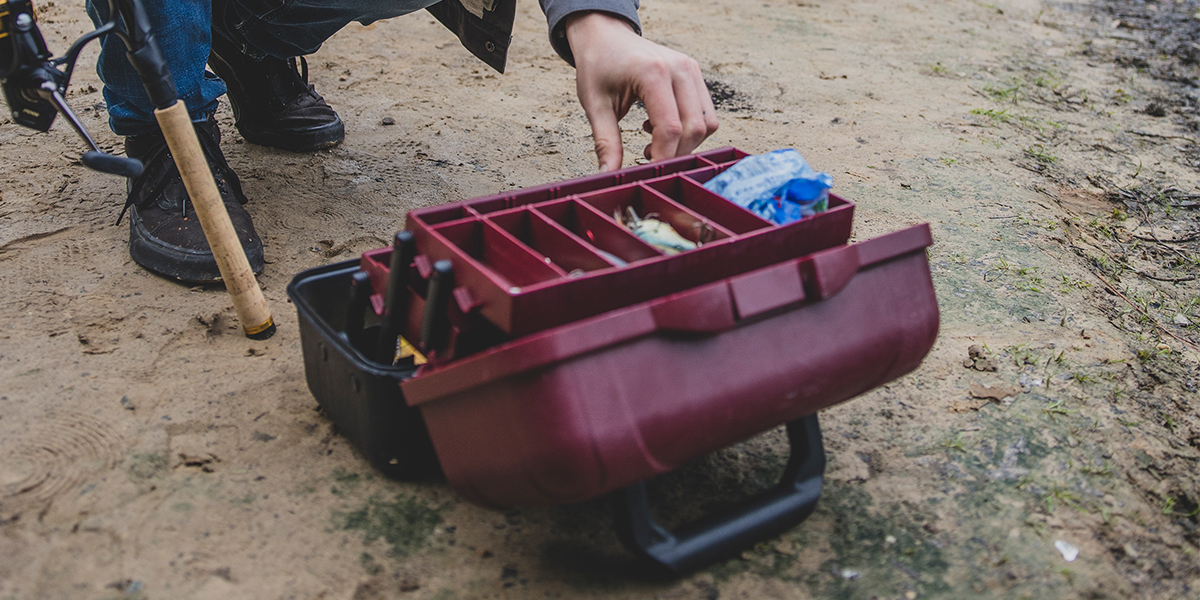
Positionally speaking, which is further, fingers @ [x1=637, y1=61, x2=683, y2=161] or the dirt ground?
fingers @ [x1=637, y1=61, x2=683, y2=161]

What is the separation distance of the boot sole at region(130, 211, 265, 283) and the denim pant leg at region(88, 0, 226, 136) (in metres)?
0.27

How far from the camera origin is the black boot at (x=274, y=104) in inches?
95.7

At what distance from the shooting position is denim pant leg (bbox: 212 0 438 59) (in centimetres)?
216

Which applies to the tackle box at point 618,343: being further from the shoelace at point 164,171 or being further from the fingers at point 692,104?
the shoelace at point 164,171

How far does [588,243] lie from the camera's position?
126 centimetres

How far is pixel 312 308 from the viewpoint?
1.46 m

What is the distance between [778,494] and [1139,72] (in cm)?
424

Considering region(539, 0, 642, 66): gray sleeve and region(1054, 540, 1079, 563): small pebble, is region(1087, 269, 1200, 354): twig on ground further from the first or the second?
region(539, 0, 642, 66): gray sleeve

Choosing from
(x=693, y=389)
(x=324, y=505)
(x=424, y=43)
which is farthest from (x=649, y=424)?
(x=424, y=43)

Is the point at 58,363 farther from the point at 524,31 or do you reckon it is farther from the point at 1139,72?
the point at 1139,72

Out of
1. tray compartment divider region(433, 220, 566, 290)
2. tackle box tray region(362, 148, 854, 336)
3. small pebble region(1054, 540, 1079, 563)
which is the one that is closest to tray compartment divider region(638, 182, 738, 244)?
tackle box tray region(362, 148, 854, 336)

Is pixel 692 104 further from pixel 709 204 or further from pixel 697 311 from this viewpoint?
pixel 697 311

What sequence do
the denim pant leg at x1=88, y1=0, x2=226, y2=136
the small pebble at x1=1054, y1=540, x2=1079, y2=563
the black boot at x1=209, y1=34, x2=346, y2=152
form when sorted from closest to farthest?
the small pebble at x1=1054, y1=540, x2=1079, y2=563 < the denim pant leg at x1=88, y1=0, x2=226, y2=136 < the black boot at x1=209, y1=34, x2=346, y2=152

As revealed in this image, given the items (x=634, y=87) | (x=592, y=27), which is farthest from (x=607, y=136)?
(x=592, y=27)
